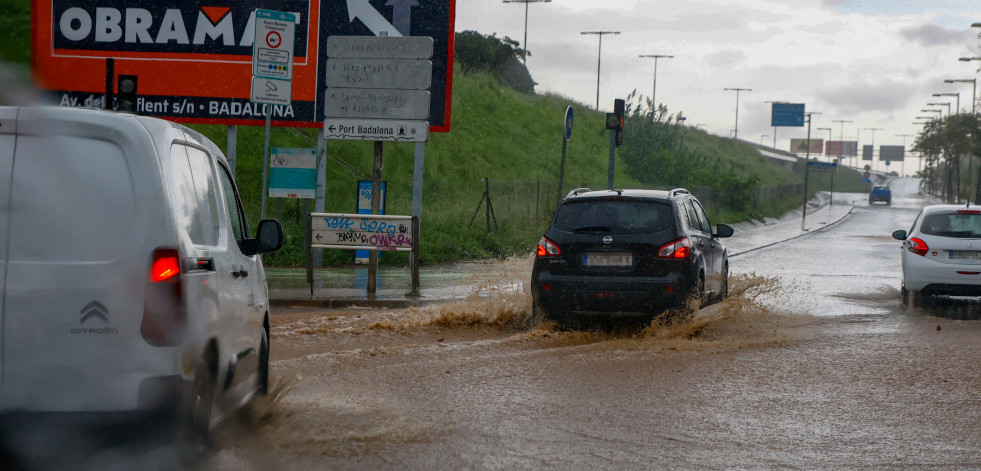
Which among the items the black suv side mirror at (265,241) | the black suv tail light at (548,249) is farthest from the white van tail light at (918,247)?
the black suv side mirror at (265,241)

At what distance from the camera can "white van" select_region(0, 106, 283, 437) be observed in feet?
13.1

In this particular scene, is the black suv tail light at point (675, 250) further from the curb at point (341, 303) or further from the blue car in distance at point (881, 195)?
the blue car in distance at point (881, 195)

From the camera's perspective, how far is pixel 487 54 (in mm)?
78438

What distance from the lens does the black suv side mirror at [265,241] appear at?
5891 millimetres

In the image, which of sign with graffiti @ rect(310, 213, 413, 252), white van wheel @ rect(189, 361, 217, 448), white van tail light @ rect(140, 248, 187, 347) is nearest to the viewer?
white van tail light @ rect(140, 248, 187, 347)

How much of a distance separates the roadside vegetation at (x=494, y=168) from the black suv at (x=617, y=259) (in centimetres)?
658

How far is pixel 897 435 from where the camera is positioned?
6.41 m

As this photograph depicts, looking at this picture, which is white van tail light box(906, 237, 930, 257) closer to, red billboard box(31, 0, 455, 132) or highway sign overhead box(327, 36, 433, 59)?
highway sign overhead box(327, 36, 433, 59)

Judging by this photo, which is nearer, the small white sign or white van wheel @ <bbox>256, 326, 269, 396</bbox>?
white van wheel @ <bbox>256, 326, 269, 396</bbox>

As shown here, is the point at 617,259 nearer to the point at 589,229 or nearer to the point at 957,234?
the point at 589,229

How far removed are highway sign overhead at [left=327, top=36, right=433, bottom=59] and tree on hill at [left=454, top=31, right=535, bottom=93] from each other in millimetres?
57465

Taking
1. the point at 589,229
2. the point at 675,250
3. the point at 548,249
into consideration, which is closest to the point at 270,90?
the point at 548,249

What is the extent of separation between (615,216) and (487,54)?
68.7 meters

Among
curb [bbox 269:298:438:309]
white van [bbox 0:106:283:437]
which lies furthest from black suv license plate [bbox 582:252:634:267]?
white van [bbox 0:106:283:437]
